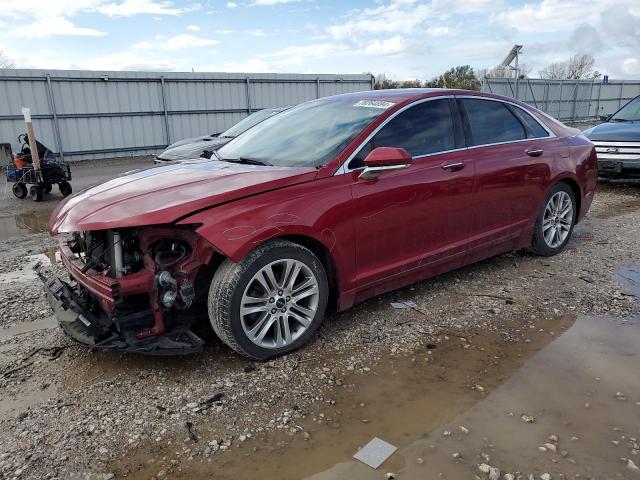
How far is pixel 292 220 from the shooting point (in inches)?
127

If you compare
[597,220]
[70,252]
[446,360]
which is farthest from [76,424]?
[597,220]

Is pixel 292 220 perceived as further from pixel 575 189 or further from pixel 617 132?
pixel 617 132

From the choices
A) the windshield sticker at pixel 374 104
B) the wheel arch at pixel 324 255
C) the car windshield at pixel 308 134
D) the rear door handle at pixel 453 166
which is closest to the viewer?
the wheel arch at pixel 324 255

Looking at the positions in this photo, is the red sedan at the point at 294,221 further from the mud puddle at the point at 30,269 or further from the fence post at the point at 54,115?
the fence post at the point at 54,115

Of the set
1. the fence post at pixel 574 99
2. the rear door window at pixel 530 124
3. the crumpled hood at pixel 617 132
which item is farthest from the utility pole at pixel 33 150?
the fence post at pixel 574 99

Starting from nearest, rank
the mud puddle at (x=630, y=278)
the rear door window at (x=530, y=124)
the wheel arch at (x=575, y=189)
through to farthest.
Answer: the mud puddle at (x=630, y=278) < the rear door window at (x=530, y=124) < the wheel arch at (x=575, y=189)

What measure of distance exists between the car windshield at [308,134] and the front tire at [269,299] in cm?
76

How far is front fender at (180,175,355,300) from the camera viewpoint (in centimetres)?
299

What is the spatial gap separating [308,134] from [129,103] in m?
14.4

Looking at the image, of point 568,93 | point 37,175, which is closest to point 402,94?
point 37,175

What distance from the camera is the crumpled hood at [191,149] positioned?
874 cm

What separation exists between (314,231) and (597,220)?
17.6 feet

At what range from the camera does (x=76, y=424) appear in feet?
8.98

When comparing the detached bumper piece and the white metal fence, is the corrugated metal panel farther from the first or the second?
the detached bumper piece
